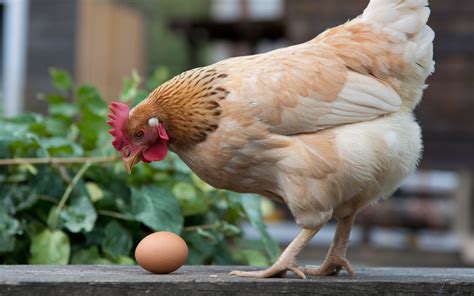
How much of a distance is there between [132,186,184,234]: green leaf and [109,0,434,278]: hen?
0.77 metres

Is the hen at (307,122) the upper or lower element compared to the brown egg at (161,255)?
upper

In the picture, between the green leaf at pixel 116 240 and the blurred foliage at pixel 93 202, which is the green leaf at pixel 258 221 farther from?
the green leaf at pixel 116 240

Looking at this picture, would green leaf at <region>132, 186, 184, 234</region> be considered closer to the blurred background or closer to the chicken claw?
the chicken claw

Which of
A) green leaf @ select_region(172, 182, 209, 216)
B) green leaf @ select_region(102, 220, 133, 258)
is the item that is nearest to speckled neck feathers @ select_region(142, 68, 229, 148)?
green leaf @ select_region(102, 220, 133, 258)

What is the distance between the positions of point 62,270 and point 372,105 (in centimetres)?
119

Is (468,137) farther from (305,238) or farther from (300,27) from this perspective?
(305,238)

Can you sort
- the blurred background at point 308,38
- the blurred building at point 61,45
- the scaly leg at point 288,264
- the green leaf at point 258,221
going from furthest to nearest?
1. the blurred building at point 61,45
2. the blurred background at point 308,38
3. the green leaf at point 258,221
4. the scaly leg at point 288,264

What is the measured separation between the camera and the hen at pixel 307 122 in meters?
2.77

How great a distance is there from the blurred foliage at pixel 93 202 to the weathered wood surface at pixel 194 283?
25.7 inches

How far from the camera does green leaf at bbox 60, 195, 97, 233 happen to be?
3.61 meters

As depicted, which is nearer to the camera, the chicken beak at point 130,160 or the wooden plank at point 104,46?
the chicken beak at point 130,160

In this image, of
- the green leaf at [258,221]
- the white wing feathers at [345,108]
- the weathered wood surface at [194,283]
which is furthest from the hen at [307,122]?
the green leaf at [258,221]

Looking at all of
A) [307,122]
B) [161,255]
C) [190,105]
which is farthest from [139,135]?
[307,122]

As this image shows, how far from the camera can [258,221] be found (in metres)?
3.78
